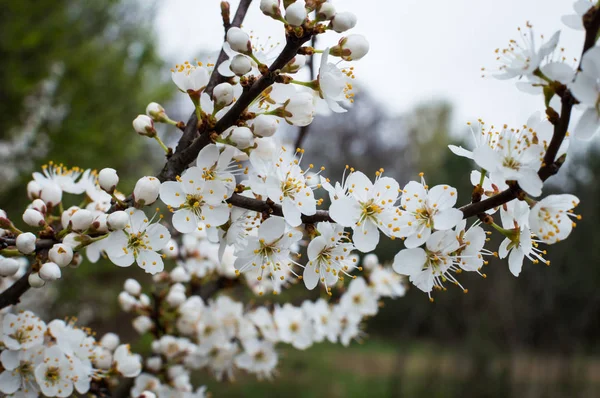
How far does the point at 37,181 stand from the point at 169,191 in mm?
599

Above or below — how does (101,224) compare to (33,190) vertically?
above

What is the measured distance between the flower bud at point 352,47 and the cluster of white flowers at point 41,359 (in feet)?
3.32

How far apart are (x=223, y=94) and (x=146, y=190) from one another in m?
0.27

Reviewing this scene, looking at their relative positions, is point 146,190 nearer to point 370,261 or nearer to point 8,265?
point 8,265

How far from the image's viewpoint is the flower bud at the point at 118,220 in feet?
3.54

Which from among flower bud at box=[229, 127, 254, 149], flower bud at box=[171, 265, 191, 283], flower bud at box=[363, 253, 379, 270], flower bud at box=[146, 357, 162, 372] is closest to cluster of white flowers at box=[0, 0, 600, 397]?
flower bud at box=[229, 127, 254, 149]

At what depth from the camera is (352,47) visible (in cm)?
116

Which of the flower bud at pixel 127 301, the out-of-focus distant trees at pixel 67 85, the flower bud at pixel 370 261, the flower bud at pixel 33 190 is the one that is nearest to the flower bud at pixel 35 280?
the flower bud at pixel 33 190

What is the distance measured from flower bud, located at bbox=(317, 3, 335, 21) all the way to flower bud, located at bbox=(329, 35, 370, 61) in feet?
0.35

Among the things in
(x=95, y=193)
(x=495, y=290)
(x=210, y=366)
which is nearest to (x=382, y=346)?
(x=495, y=290)

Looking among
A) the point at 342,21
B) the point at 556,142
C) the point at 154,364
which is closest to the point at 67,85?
the point at 154,364

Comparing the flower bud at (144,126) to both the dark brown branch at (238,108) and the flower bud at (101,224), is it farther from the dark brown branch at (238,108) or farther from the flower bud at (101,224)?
the flower bud at (101,224)

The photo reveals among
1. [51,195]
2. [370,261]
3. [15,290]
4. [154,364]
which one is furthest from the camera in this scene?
[370,261]

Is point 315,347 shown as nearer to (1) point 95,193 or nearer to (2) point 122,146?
(2) point 122,146
